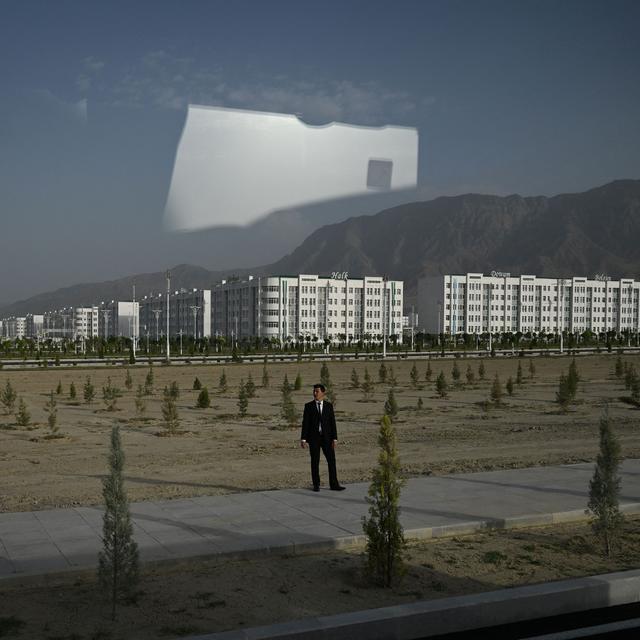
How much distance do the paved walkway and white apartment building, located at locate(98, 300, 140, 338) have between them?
285 ft

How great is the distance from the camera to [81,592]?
→ 17.3 feet

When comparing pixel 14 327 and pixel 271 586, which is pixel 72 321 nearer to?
pixel 14 327

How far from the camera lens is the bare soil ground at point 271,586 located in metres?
4.70

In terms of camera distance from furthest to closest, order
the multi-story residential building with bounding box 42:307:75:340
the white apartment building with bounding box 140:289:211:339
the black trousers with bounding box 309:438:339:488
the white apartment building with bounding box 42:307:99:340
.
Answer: the multi-story residential building with bounding box 42:307:75:340 → the white apartment building with bounding box 42:307:99:340 → the white apartment building with bounding box 140:289:211:339 → the black trousers with bounding box 309:438:339:488

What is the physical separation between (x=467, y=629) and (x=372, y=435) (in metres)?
9.65

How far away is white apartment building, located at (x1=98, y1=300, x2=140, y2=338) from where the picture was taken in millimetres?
107575

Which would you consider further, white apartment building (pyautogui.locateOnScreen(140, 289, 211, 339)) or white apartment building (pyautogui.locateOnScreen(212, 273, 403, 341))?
white apartment building (pyautogui.locateOnScreen(140, 289, 211, 339))

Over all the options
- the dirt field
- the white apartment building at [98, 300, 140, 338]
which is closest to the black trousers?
the dirt field

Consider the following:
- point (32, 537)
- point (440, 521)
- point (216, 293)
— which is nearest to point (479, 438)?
point (440, 521)

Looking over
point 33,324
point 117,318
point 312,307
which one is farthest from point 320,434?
point 33,324

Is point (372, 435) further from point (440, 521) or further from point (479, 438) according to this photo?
point (440, 521)

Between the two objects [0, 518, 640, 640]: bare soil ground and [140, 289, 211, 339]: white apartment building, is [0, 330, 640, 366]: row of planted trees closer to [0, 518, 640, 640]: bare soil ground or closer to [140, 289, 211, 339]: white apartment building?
[140, 289, 211, 339]: white apartment building

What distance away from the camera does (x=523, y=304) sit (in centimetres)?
10706

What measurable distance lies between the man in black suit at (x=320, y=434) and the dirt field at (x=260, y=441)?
30.1 inches
